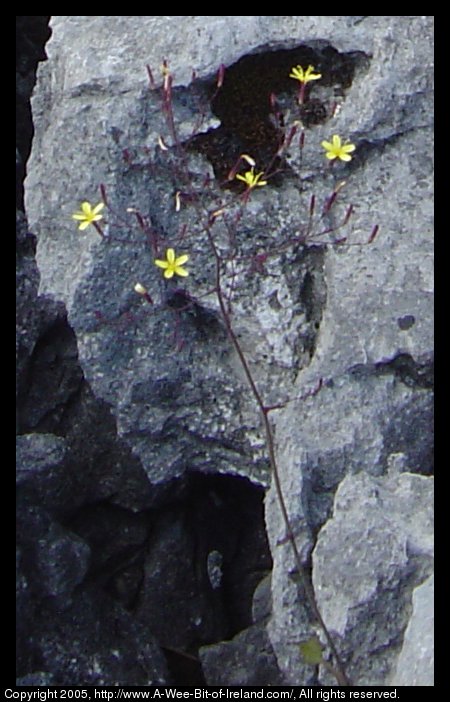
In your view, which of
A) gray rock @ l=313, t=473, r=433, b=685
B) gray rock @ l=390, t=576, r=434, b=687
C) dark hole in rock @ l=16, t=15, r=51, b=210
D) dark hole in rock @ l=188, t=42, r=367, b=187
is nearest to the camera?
gray rock @ l=390, t=576, r=434, b=687

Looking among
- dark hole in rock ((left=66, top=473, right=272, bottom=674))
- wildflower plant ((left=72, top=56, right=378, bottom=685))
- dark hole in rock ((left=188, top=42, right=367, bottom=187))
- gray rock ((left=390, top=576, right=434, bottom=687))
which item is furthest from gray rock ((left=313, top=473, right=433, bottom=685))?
dark hole in rock ((left=188, top=42, right=367, bottom=187))

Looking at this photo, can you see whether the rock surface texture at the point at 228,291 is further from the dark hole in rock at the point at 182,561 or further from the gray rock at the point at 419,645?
the gray rock at the point at 419,645

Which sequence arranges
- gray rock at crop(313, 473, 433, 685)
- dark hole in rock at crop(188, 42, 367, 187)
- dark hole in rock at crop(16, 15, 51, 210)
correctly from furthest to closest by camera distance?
1. dark hole in rock at crop(16, 15, 51, 210)
2. dark hole in rock at crop(188, 42, 367, 187)
3. gray rock at crop(313, 473, 433, 685)

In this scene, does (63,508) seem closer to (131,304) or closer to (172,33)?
(131,304)

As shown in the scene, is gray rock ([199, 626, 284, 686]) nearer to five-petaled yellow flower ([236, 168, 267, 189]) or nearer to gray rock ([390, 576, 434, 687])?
gray rock ([390, 576, 434, 687])

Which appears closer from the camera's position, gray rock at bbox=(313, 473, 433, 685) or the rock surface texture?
gray rock at bbox=(313, 473, 433, 685)

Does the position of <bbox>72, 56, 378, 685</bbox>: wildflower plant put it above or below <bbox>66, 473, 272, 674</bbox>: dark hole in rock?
above
